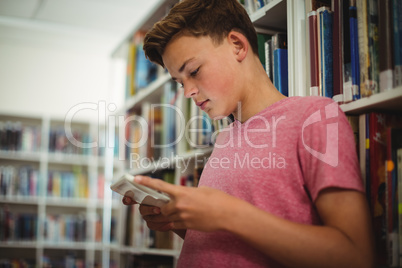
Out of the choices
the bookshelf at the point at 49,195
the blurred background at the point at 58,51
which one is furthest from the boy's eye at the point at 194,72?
the bookshelf at the point at 49,195

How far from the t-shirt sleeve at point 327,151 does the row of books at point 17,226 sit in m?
3.52

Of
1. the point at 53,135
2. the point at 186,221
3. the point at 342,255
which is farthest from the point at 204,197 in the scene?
the point at 53,135

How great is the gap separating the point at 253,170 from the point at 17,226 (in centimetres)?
343

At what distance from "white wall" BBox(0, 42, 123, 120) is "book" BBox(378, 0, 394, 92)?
3.57 metres

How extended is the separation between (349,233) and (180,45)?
589 mm

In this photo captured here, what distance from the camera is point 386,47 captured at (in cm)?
87

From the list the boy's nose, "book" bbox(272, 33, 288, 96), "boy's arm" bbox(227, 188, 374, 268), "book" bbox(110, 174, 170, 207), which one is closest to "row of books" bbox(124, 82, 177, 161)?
"book" bbox(272, 33, 288, 96)

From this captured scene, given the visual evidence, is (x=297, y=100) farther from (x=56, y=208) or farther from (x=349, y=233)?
(x=56, y=208)

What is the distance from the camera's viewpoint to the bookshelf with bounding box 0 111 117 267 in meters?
3.73

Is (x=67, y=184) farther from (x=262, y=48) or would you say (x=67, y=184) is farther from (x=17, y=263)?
(x=262, y=48)

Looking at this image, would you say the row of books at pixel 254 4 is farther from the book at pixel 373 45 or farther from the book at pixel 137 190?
the book at pixel 137 190

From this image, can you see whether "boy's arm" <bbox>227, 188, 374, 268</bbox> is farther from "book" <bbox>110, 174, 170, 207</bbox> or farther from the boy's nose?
the boy's nose

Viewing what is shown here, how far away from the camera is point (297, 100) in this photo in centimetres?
91

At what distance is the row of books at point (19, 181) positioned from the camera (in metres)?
3.71
